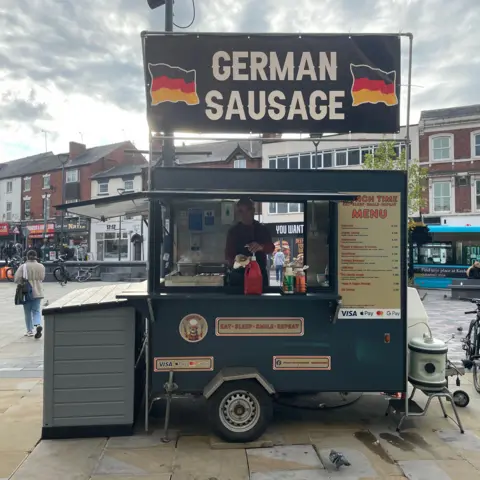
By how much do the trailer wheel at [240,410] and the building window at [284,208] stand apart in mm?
1818

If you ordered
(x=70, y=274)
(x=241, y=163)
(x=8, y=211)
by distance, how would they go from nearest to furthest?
1. (x=70, y=274)
2. (x=241, y=163)
3. (x=8, y=211)

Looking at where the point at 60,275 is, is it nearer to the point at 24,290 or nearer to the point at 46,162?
the point at 24,290

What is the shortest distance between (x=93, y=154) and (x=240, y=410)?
145 ft

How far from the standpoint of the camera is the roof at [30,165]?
4593cm

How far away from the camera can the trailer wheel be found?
4.09 m

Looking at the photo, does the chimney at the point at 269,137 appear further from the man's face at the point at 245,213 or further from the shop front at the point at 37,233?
the shop front at the point at 37,233

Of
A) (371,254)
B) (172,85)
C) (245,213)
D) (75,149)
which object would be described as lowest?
(371,254)

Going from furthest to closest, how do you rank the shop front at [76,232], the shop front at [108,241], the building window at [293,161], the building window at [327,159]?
the shop front at [76,232]
the shop front at [108,241]
the building window at [327,159]
the building window at [293,161]

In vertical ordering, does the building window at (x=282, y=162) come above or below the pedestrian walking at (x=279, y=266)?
above

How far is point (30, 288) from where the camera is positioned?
8438 millimetres

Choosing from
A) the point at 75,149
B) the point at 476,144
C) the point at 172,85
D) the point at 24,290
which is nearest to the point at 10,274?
the point at 24,290

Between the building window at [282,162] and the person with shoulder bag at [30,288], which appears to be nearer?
the person with shoulder bag at [30,288]

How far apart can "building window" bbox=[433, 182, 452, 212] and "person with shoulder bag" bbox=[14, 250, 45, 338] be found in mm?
26447

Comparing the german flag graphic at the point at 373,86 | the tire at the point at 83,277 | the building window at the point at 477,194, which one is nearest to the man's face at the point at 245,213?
the german flag graphic at the point at 373,86
